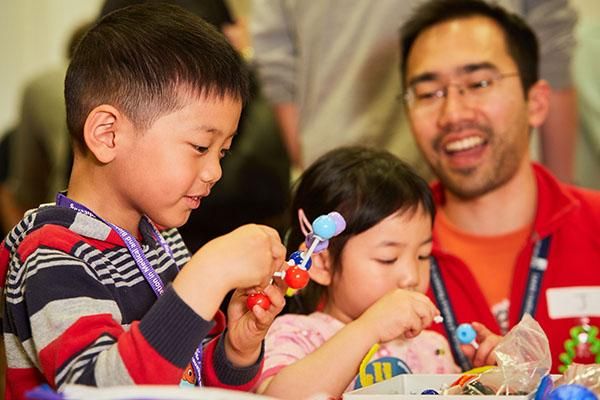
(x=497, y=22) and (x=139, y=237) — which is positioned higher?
(x=497, y=22)

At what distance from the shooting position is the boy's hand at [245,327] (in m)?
1.52

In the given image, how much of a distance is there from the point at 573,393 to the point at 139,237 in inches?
28.4

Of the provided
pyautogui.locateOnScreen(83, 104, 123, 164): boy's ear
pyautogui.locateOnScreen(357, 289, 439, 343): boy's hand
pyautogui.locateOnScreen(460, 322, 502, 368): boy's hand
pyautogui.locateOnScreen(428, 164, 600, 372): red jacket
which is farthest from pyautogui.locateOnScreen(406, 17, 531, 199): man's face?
pyautogui.locateOnScreen(83, 104, 123, 164): boy's ear

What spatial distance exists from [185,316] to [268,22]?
1.89 metres

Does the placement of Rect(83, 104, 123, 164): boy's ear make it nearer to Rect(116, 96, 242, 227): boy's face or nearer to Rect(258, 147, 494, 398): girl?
Rect(116, 96, 242, 227): boy's face

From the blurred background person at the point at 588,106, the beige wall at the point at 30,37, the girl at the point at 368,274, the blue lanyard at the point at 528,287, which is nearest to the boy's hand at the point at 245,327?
the girl at the point at 368,274

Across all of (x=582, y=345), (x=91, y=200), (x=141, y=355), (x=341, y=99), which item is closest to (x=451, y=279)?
(x=582, y=345)

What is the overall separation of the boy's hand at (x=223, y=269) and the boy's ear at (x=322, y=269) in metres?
0.58

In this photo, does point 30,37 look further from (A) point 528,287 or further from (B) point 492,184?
(A) point 528,287

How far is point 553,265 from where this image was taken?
227cm

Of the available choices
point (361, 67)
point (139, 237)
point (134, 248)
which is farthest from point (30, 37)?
point (134, 248)

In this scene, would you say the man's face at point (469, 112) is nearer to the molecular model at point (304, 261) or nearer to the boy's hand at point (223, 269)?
the molecular model at point (304, 261)

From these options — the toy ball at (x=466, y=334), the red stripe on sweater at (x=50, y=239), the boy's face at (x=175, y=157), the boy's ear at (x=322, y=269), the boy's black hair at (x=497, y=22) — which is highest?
the boy's black hair at (x=497, y=22)

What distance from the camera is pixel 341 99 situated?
2824 mm
